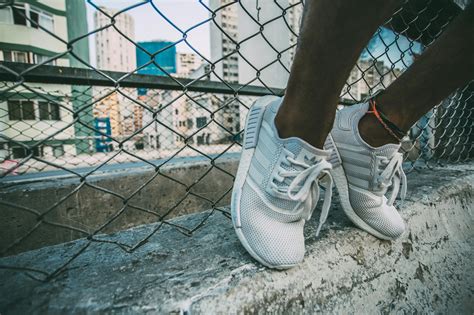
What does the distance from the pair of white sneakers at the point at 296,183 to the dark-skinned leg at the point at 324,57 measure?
0.06 meters

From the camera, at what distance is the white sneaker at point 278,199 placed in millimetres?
612

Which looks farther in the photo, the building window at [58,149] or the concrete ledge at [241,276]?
the building window at [58,149]

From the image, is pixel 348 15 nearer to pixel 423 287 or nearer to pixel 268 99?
pixel 268 99

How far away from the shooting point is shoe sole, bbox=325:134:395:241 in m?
0.80

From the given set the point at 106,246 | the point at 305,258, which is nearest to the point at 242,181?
the point at 305,258

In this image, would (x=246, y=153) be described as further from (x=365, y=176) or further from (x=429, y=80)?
(x=429, y=80)

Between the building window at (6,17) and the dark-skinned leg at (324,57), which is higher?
the building window at (6,17)

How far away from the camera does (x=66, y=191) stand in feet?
6.00

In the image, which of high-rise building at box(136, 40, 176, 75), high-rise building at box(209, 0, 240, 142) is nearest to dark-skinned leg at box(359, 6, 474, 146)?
high-rise building at box(209, 0, 240, 142)

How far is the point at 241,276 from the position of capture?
0.57 metres

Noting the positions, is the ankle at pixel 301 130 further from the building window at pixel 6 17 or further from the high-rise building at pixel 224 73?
the building window at pixel 6 17

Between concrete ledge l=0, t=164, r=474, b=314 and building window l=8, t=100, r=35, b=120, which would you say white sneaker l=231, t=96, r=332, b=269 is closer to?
concrete ledge l=0, t=164, r=474, b=314

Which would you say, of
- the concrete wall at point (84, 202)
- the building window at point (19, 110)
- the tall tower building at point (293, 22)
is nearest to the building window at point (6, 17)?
the building window at point (19, 110)

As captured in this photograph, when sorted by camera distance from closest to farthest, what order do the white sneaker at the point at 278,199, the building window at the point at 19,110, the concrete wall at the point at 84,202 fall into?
the white sneaker at the point at 278,199
the concrete wall at the point at 84,202
the building window at the point at 19,110
